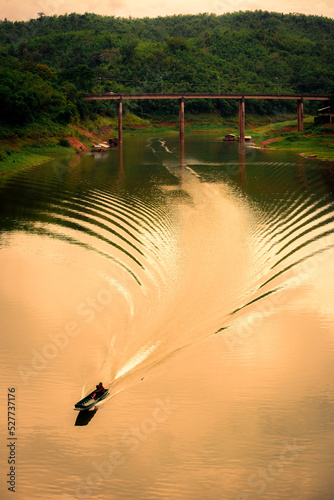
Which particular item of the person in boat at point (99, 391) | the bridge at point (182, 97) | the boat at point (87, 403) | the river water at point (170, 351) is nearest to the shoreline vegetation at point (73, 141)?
the bridge at point (182, 97)

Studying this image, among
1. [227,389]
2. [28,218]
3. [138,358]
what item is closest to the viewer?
[227,389]

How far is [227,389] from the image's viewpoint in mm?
22375

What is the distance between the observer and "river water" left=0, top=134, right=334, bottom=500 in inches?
713

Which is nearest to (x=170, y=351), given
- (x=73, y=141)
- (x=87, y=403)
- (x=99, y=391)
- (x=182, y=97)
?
(x=99, y=391)

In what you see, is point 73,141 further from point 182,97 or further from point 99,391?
point 99,391

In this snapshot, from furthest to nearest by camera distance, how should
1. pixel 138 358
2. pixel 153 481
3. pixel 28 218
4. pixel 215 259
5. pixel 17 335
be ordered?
pixel 28 218
pixel 215 259
pixel 17 335
pixel 138 358
pixel 153 481

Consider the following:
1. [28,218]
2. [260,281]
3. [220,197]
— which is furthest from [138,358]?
[220,197]

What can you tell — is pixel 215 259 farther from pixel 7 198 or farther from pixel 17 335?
pixel 7 198

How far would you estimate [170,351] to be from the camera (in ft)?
82.0

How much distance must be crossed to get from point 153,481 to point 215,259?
20.7 meters

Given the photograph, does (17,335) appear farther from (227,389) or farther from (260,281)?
(260,281)

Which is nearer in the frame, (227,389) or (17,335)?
(227,389)

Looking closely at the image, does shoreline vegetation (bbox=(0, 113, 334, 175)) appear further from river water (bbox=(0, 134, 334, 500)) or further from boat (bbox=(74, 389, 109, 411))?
boat (bbox=(74, 389, 109, 411))

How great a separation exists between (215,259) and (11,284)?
37.1ft
